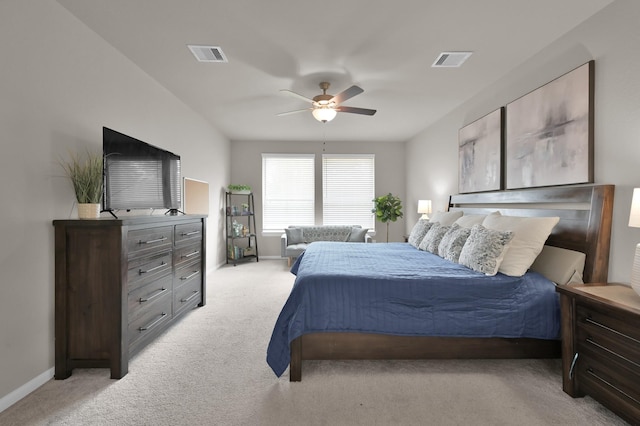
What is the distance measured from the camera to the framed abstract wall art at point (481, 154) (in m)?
3.39

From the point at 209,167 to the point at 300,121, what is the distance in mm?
1844

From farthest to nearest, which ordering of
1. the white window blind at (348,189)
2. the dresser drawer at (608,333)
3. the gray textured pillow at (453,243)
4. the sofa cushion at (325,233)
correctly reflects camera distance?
1. the white window blind at (348,189)
2. the sofa cushion at (325,233)
3. the gray textured pillow at (453,243)
4. the dresser drawer at (608,333)

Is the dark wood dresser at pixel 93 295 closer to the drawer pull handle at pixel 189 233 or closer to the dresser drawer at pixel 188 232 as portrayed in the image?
the dresser drawer at pixel 188 232

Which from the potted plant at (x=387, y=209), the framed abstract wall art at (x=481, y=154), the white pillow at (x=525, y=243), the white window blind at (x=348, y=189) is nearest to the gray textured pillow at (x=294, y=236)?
the white window blind at (x=348, y=189)

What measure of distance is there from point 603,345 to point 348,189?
5.47 m

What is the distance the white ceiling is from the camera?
2.23 meters

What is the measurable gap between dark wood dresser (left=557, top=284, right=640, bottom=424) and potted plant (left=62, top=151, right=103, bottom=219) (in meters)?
3.40

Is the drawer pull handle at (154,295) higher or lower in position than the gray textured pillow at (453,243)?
lower

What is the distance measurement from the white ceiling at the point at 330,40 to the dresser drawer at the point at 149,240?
5.63 feet

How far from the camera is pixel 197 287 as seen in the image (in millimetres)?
3568

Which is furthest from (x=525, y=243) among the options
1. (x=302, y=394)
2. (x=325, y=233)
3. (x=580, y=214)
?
(x=325, y=233)

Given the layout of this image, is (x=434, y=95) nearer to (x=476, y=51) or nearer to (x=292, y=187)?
(x=476, y=51)

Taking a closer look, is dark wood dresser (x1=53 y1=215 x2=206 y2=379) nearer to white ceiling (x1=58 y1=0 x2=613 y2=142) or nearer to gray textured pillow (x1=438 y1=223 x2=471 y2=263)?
white ceiling (x1=58 y1=0 x2=613 y2=142)

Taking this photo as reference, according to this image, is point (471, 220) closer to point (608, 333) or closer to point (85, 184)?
point (608, 333)
